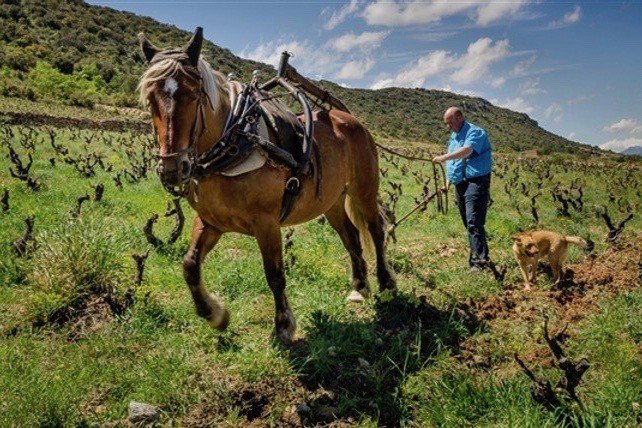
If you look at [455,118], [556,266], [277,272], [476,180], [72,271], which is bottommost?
[72,271]

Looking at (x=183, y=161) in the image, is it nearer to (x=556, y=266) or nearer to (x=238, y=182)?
(x=238, y=182)

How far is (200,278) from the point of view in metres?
4.40

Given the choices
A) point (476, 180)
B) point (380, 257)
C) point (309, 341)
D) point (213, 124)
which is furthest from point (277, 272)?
point (476, 180)

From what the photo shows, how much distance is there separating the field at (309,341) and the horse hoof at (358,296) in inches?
3.7

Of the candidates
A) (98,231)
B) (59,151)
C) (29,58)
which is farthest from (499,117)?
(98,231)

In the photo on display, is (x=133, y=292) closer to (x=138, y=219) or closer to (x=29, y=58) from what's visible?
(x=138, y=219)

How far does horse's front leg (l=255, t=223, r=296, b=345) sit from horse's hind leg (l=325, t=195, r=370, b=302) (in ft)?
4.35

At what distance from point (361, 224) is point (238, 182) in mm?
2631

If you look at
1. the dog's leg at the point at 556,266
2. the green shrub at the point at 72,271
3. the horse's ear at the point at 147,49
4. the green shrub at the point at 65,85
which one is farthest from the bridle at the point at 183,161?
the green shrub at the point at 65,85

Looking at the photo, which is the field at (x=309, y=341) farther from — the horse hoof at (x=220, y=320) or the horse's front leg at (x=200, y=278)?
the horse's front leg at (x=200, y=278)

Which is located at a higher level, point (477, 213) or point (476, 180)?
point (476, 180)

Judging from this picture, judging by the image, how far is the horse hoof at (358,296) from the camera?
5.48 m

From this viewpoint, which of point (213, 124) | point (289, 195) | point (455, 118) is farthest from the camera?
point (455, 118)

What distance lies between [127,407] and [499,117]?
4896 inches
